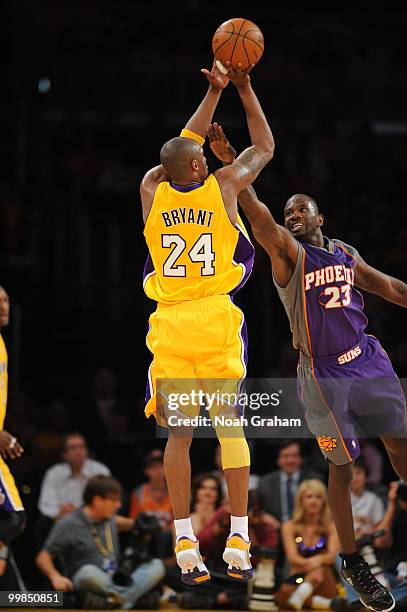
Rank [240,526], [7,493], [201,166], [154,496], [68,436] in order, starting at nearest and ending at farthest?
[240,526], [201,166], [7,493], [154,496], [68,436]

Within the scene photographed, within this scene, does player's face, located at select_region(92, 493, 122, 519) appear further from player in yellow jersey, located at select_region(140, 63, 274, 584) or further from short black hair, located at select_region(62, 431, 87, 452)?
player in yellow jersey, located at select_region(140, 63, 274, 584)

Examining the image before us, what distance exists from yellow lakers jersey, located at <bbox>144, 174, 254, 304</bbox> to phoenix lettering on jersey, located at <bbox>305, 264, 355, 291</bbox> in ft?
2.40

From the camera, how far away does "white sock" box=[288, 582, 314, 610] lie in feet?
30.9

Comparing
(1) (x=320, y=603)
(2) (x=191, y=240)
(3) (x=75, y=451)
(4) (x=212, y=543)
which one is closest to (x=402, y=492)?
(1) (x=320, y=603)

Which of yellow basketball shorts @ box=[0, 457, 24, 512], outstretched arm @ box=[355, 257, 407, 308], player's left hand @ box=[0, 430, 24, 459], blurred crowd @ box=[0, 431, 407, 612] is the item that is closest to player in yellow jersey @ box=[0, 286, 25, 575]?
yellow basketball shorts @ box=[0, 457, 24, 512]

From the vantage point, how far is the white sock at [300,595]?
9.43 metres

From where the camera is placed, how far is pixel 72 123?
1573 cm

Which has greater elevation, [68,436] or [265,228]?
[265,228]

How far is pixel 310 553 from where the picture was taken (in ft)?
32.2

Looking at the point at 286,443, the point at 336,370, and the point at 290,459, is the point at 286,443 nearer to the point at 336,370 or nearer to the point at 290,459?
the point at 290,459

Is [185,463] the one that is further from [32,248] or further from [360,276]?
[32,248]

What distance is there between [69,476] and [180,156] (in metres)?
5.06

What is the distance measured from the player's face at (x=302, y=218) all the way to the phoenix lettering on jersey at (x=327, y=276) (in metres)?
0.35

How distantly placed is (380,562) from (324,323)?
3.17 meters
